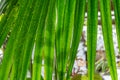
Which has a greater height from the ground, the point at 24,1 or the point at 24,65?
the point at 24,1

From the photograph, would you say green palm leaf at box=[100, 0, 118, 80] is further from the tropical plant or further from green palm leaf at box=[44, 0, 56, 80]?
green palm leaf at box=[44, 0, 56, 80]

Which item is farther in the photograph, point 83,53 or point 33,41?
point 83,53

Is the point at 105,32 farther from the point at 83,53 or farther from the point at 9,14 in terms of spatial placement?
the point at 83,53


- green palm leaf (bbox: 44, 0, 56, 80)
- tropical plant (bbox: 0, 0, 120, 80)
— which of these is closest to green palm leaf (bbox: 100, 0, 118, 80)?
tropical plant (bbox: 0, 0, 120, 80)

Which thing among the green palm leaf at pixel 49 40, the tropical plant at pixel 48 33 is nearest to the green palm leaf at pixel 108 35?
the tropical plant at pixel 48 33

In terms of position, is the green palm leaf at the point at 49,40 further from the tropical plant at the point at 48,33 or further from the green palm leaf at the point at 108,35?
the green palm leaf at the point at 108,35

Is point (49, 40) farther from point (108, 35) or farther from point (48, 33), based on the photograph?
point (108, 35)

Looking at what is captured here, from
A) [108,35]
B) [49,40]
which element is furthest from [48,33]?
[108,35]

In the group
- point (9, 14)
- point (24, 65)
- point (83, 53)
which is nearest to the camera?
point (24, 65)

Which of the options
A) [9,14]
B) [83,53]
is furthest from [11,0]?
[83,53]
